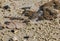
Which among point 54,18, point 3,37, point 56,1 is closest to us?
point 3,37

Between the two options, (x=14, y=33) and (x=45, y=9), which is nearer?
(x=14, y=33)

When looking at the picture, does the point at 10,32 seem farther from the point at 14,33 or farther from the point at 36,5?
the point at 36,5

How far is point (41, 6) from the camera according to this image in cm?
581

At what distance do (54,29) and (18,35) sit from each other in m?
0.63

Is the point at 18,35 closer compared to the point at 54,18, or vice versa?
the point at 18,35

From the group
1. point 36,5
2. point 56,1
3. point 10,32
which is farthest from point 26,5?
point 10,32

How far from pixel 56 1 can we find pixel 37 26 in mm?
928

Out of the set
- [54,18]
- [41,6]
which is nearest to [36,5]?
[41,6]

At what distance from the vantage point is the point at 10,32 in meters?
5.06

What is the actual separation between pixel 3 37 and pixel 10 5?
49.9 inches

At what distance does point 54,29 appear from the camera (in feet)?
16.8

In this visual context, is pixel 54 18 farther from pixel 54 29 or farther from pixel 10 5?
pixel 10 5

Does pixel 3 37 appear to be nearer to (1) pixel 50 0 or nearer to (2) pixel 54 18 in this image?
(2) pixel 54 18

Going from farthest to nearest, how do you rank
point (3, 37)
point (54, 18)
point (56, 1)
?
point (56, 1) → point (54, 18) → point (3, 37)
